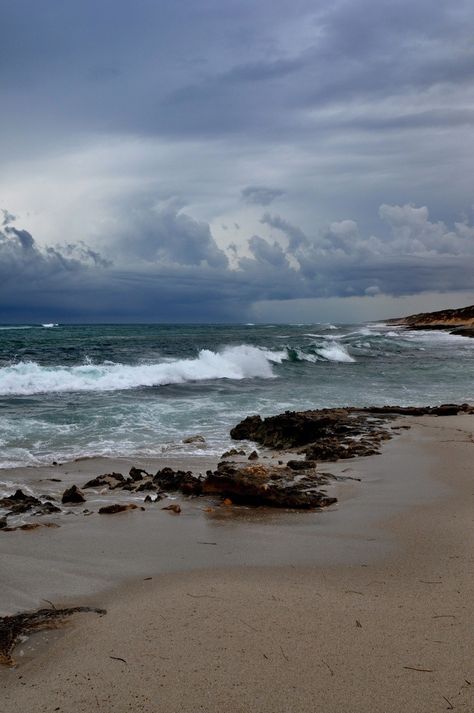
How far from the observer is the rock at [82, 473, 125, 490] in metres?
6.59

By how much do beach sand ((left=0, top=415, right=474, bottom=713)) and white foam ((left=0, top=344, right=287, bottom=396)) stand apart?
1380 cm

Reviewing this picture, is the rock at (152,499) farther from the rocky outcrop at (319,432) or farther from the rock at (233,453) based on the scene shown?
the rocky outcrop at (319,432)

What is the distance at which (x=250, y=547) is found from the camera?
4.32 meters

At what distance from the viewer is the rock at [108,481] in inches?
260

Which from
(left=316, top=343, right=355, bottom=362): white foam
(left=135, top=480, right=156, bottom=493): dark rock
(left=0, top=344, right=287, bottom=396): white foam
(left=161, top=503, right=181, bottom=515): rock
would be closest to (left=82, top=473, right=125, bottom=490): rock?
(left=135, top=480, right=156, bottom=493): dark rock

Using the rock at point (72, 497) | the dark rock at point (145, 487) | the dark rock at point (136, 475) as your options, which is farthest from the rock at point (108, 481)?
the rock at point (72, 497)

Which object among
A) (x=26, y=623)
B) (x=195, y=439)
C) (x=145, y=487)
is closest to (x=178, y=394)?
(x=195, y=439)

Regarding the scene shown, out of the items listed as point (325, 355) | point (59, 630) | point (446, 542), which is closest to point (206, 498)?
point (446, 542)

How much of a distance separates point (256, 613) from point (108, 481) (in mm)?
3957

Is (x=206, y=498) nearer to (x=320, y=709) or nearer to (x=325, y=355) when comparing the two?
(x=320, y=709)

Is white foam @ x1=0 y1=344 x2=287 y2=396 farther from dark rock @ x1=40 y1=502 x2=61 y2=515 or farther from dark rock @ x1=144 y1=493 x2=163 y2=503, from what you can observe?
dark rock @ x1=144 y1=493 x2=163 y2=503

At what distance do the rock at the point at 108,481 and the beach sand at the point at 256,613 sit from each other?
1408 millimetres

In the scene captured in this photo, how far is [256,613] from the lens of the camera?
317 cm

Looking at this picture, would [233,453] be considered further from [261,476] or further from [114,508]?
[114,508]
